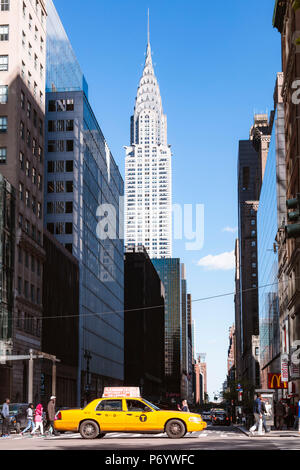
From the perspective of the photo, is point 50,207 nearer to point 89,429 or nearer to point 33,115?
point 33,115

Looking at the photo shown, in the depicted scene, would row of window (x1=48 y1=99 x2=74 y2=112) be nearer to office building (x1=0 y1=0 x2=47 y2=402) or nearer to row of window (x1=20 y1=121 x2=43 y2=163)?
office building (x1=0 y1=0 x2=47 y2=402)

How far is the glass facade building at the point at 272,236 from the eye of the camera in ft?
Answer: 272

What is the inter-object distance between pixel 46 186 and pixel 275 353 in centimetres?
3724

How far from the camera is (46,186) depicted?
96.7 m

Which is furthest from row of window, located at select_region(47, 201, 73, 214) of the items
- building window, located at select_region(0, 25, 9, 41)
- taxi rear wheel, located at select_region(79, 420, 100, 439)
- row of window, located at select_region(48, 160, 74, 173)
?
taxi rear wheel, located at select_region(79, 420, 100, 439)

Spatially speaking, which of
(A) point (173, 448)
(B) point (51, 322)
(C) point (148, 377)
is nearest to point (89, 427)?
(A) point (173, 448)

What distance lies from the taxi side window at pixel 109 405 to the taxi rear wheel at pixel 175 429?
2.07 meters

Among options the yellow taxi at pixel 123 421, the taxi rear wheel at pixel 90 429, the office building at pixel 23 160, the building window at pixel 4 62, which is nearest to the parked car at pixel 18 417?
the yellow taxi at pixel 123 421

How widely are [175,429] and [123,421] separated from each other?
2.06m

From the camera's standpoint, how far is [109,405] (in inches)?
1129

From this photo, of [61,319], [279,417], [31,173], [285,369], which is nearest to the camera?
[279,417]

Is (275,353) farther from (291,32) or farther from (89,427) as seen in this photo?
(89,427)

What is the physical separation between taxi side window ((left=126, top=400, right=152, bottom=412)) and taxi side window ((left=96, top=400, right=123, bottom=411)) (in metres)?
0.36

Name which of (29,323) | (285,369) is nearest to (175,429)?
(285,369)
